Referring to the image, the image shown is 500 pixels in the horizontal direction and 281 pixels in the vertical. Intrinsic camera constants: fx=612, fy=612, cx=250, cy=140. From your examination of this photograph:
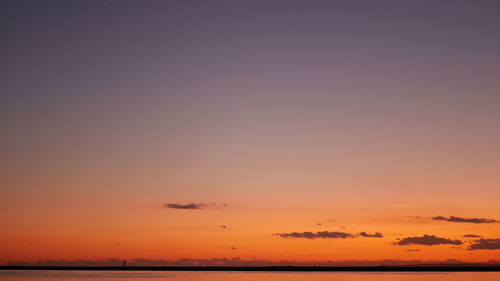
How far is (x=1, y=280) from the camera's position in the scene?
120312mm

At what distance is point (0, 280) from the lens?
120438mm

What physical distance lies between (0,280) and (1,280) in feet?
0.91
